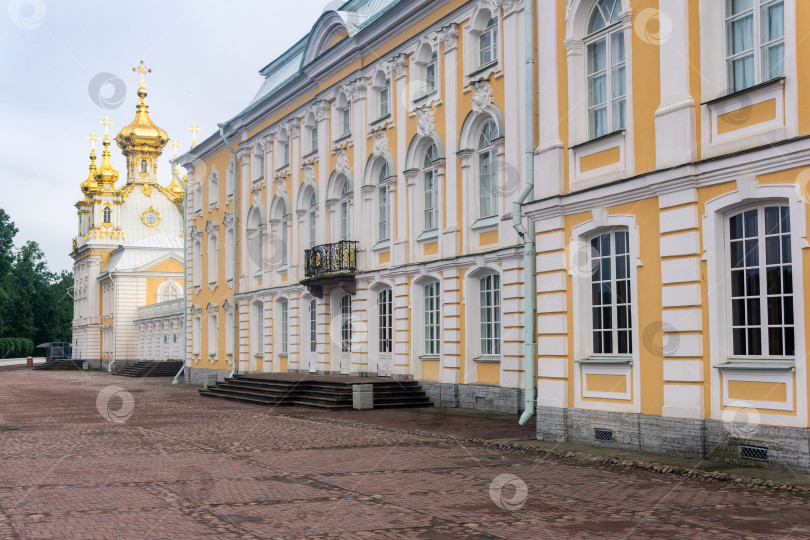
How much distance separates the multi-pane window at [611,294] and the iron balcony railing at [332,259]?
12925mm

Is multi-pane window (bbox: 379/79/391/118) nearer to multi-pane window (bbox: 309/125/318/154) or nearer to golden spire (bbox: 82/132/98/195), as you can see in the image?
multi-pane window (bbox: 309/125/318/154)

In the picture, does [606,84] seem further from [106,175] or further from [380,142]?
[106,175]

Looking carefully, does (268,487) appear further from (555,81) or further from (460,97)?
(460,97)

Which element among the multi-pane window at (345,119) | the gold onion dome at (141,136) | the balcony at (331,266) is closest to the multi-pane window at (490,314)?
the balcony at (331,266)

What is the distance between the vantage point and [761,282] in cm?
1168

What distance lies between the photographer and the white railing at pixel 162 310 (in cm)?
5669

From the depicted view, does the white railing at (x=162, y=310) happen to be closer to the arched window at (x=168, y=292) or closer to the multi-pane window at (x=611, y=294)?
the arched window at (x=168, y=292)

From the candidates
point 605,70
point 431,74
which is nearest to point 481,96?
point 431,74

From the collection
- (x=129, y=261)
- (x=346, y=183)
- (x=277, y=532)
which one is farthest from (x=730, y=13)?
(x=129, y=261)

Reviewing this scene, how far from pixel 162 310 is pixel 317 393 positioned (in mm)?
38475

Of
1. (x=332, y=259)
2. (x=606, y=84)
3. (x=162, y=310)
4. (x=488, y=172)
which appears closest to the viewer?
(x=606, y=84)

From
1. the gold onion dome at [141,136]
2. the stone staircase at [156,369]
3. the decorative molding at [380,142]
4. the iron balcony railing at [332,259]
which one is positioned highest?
the gold onion dome at [141,136]

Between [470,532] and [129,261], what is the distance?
65.2 m

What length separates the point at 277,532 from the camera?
827cm
